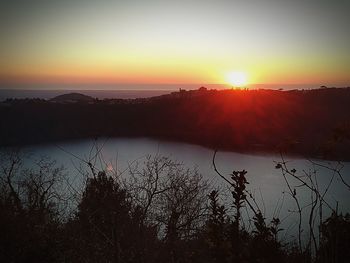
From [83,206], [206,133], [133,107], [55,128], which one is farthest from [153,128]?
[83,206]

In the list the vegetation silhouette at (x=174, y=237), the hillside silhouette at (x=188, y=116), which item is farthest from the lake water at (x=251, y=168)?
the vegetation silhouette at (x=174, y=237)

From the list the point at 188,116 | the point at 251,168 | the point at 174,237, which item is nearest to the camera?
the point at 174,237

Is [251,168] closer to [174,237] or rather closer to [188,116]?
[174,237]

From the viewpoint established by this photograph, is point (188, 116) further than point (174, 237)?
Yes

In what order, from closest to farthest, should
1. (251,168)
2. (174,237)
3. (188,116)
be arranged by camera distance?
(174,237) → (251,168) → (188,116)

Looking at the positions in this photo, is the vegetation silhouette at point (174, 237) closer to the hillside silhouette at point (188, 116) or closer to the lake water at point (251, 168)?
the lake water at point (251, 168)

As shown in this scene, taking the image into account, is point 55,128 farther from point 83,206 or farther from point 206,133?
point 83,206

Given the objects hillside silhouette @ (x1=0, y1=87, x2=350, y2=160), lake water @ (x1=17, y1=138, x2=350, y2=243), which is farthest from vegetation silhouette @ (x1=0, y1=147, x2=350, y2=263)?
hillside silhouette @ (x1=0, y1=87, x2=350, y2=160)

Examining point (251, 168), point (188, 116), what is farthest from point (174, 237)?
point (188, 116)

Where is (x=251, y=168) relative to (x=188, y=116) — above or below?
below
